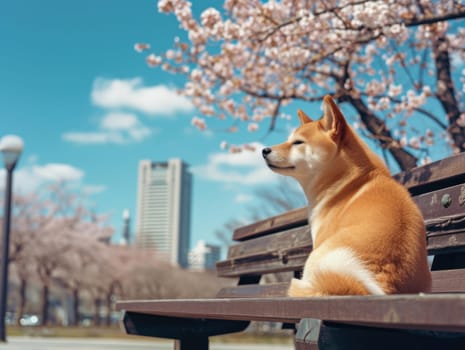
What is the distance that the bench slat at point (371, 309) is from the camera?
1124 mm

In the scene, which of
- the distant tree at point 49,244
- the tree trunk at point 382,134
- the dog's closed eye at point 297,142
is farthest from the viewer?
the distant tree at point 49,244

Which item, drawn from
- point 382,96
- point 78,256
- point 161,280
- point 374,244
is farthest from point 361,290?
point 161,280

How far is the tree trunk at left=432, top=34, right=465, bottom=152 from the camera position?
6.67 metres

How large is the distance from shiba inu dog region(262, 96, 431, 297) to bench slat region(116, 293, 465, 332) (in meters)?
0.21

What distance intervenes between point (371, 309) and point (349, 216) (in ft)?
2.15

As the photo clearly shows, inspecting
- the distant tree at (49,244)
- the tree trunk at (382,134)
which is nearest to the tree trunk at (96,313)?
the distant tree at (49,244)

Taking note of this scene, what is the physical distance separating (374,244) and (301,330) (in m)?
0.36

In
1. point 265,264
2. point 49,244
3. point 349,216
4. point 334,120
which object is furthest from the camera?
point 49,244

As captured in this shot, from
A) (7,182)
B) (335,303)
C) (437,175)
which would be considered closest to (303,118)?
(437,175)

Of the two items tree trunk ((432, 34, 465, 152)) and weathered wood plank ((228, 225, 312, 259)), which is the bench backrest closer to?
weathered wood plank ((228, 225, 312, 259))

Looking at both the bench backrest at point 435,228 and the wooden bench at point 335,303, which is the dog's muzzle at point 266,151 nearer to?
the wooden bench at point 335,303

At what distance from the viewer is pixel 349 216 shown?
1.95 metres

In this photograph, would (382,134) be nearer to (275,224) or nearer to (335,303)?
(275,224)

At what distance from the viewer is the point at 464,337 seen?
1.87 meters
